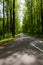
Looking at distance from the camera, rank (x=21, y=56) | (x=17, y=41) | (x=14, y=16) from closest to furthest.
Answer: (x=21, y=56)
(x=17, y=41)
(x=14, y=16)

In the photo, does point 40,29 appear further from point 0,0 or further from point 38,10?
point 0,0

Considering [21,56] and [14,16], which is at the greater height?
[14,16]

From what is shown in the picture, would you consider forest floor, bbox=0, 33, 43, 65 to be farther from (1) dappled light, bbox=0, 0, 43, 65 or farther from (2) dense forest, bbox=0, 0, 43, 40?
(2) dense forest, bbox=0, 0, 43, 40

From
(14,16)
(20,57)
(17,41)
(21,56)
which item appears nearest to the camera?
(20,57)

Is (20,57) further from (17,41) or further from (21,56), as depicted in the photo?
(17,41)

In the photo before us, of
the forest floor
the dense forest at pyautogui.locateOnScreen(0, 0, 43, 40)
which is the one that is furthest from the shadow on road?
the dense forest at pyautogui.locateOnScreen(0, 0, 43, 40)

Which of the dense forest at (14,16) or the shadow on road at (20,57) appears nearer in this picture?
the shadow on road at (20,57)

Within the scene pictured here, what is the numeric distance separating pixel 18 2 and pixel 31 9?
19704mm

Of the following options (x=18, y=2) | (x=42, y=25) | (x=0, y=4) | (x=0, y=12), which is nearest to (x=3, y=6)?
(x=0, y=4)

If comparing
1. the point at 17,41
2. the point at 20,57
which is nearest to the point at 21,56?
the point at 20,57

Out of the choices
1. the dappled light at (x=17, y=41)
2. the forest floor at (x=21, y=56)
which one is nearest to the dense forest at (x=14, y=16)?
the dappled light at (x=17, y=41)

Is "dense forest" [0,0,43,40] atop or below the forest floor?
atop

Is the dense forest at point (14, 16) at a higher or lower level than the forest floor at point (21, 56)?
higher

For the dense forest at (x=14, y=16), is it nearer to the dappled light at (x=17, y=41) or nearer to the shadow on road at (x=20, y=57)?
the dappled light at (x=17, y=41)
